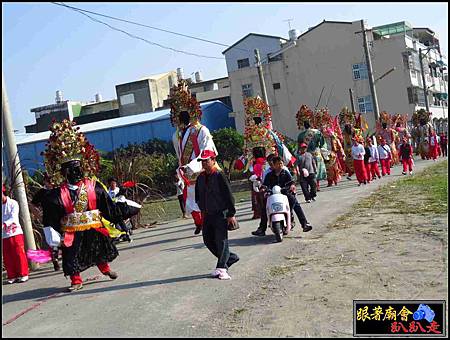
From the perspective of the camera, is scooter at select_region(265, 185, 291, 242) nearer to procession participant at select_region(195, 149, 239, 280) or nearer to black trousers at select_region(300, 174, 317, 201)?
procession participant at select_region(195, 149, 239, 280)

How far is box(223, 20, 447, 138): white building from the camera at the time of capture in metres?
50.2

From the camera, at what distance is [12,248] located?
10.3m

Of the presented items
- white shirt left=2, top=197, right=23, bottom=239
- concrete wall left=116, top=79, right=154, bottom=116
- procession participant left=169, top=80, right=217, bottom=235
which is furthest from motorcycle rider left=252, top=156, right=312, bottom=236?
concrete wall left=116, top=79, right=154, bottom=116

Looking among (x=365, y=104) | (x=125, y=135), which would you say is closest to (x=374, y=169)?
(x=125, y=135)

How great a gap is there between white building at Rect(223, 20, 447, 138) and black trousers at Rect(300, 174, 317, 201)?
32126 millimetres

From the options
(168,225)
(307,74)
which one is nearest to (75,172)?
(168,225)

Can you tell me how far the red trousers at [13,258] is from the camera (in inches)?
406

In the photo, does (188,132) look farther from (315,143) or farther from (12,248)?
(315,143)

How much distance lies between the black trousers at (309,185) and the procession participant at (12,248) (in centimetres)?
793

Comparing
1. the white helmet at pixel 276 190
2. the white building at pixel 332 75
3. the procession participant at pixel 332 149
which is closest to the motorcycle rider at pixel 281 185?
the white helmet at pixel 276 190

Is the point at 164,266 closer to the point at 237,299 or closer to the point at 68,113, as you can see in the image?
the point at 237,299

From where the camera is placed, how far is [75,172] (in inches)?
345

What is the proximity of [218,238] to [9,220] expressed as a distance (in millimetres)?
3767

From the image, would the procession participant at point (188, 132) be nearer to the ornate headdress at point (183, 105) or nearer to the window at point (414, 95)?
the ornate headdress at point (183, 105)
